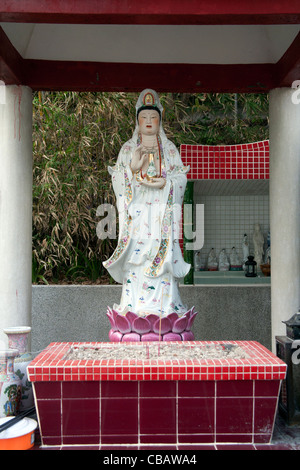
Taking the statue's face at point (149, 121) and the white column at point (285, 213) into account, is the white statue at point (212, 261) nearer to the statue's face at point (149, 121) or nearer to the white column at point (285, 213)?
the white column at point (285, 213)

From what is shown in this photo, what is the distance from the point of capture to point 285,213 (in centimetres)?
492

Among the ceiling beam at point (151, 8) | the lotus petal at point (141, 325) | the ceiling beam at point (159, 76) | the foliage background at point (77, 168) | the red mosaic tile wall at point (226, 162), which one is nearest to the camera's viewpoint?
the ceiling beam at point (151, 8)

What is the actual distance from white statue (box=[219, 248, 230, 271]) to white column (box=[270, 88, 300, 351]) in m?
2.26

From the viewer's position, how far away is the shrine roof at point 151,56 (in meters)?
4.87

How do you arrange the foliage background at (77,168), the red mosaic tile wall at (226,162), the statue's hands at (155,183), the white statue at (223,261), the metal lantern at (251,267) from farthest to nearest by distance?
1. the foliage background at (77,168)
2. the white statue at (223,261)
3. the metal lantern at (251,267)
4. the red mosaic tile wall at (226,162)
5. the statue's hands at (155,183)

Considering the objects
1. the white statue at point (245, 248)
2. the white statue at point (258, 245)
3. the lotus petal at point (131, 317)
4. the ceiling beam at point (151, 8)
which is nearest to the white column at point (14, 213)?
the lotus petal at point (131, 317)

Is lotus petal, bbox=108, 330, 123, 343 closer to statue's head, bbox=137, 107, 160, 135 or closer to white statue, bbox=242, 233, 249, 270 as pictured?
statue's head, bbox=137, 107, 160, 135

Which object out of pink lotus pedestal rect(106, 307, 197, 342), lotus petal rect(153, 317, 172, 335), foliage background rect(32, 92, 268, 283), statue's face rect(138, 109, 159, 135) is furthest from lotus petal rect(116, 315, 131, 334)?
foliage background rect(32, 92, 268, 283)

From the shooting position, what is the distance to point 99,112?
24.8ft

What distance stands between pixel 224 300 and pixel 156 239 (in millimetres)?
2020

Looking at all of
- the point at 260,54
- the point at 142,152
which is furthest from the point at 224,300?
the point at 260,54

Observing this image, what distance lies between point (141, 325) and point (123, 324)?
17cm

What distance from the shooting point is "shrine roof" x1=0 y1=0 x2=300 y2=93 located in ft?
16.0

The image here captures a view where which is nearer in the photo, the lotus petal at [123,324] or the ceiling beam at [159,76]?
the lotus petal at [123,324]
